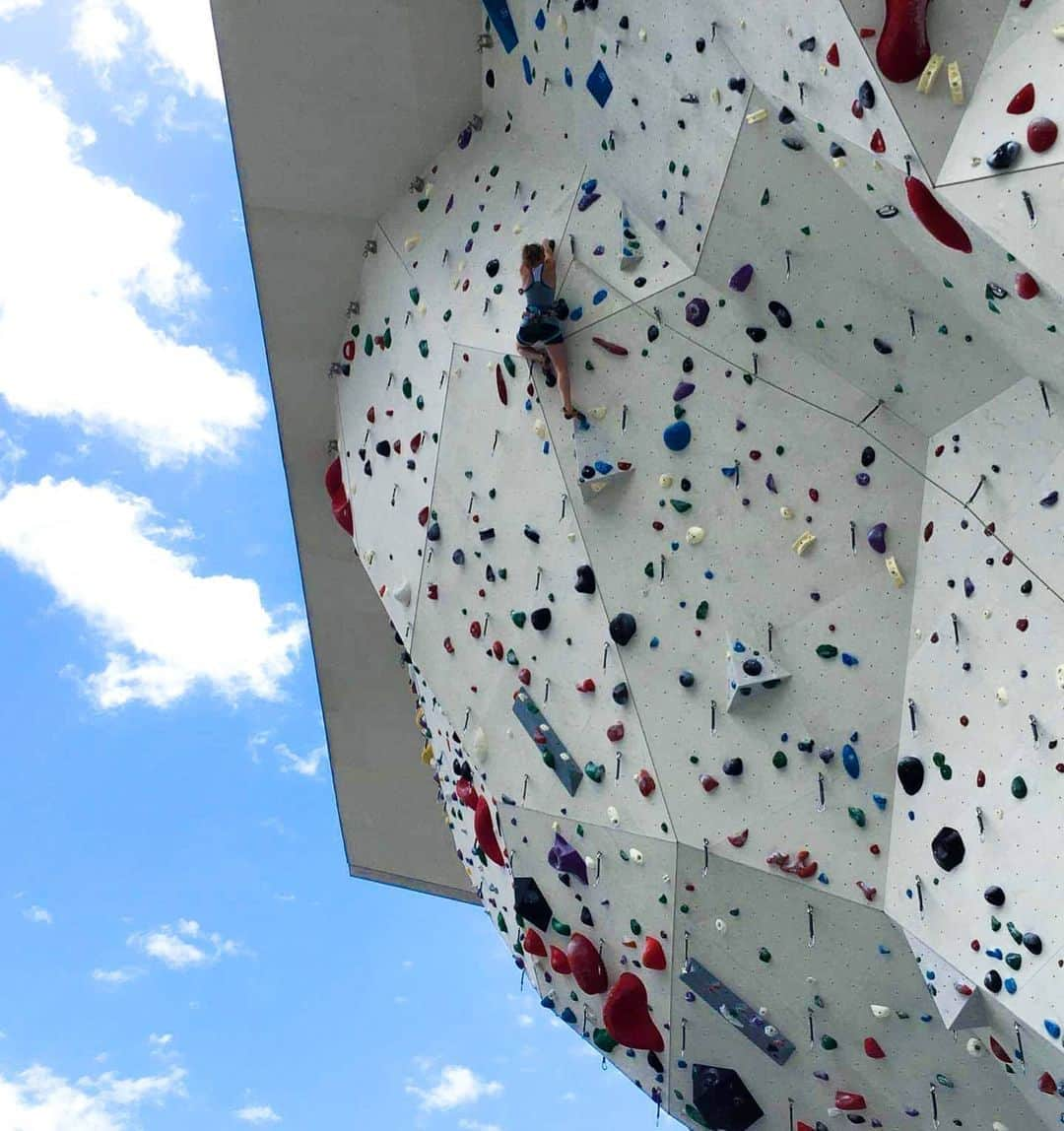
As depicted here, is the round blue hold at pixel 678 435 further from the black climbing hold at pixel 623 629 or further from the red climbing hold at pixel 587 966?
the red climbing hold at pixel 587 966

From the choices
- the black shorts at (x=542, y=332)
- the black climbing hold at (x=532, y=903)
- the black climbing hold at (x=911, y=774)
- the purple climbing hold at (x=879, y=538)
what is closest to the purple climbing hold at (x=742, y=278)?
the black shorts at (x=542, y=332)

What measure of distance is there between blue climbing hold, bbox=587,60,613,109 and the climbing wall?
0.07 m

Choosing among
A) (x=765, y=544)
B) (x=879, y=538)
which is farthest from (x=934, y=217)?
(x=765, y=544)

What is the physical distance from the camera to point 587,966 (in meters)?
6.68

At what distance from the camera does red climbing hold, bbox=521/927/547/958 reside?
23.2ft

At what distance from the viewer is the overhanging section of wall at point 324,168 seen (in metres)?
7.16

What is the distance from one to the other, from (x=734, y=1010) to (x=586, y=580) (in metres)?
2.28

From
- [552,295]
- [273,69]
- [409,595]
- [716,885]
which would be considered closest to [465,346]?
[552,295]

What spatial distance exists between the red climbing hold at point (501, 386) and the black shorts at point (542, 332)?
15.5 inches

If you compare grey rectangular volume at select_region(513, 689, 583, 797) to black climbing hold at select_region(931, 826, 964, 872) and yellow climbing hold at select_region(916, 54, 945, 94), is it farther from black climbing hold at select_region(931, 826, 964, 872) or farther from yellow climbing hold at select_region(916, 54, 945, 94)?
yellow climbing hold at select_region(916, 54, 945, 94)

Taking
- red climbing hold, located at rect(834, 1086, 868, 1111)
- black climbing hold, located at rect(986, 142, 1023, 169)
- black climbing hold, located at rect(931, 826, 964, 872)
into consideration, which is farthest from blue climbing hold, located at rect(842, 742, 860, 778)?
black climbing hold, located at rect(986, 142, 1023, 169)

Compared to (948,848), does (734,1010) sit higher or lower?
higher

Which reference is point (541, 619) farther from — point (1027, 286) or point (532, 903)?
point (1027, 286)

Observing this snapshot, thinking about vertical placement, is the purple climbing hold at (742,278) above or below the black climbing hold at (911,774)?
above
